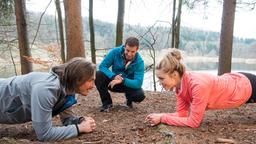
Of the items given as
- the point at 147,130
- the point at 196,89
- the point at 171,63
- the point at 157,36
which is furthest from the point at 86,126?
the point at 157,36

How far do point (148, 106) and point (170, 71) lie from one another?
7.51 feet

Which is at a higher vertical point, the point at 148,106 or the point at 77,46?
the point at 77,46

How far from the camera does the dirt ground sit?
3427 millimetres

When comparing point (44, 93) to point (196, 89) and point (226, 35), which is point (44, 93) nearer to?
point (196, 89)

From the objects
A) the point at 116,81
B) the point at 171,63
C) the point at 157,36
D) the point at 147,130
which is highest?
the point at 171,63

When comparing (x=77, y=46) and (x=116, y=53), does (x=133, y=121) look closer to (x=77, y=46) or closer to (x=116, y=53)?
(x=116, y=53)

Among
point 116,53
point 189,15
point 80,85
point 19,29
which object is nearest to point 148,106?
point 116,53

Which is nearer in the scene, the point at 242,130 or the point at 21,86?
the point at 21,86

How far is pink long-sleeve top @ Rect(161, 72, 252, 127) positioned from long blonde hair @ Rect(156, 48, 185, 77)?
13 cm

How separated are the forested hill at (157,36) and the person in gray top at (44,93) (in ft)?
28.7

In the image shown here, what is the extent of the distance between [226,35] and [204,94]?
527 cm

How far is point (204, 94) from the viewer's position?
3.59 meters

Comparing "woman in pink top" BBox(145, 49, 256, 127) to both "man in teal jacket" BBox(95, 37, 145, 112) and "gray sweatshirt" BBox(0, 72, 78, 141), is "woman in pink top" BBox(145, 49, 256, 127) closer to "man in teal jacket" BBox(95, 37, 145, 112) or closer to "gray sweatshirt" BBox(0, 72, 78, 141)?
"gray sweatshirt" BBox(0, 72, 78, 141)

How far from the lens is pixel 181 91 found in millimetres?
3812
